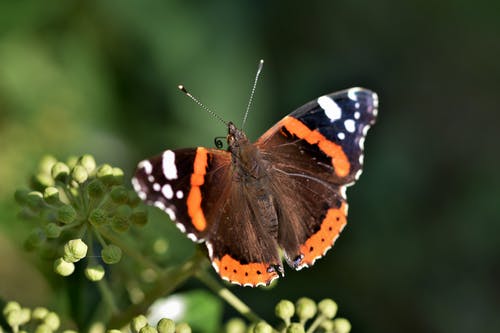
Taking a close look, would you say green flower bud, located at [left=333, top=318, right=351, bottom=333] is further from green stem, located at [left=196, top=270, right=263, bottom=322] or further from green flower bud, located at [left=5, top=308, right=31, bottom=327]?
green flower bud, located at [left=5, top=308, right=31, bottom=327]

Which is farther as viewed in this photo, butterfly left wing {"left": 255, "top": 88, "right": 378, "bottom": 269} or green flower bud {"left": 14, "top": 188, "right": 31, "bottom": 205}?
butterfly left wing {"left": 255, "top": 88, "right": 378, "bottom": 269}

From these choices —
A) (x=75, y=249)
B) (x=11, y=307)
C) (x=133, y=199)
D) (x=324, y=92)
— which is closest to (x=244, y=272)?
(x=133, y=199)

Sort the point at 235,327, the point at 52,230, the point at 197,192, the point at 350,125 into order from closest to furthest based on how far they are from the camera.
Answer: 1. the point at 52,230
2. the point at 197,192
3. the point at 235,327
4. the point at 350,125

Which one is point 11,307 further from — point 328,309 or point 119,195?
point 328,309

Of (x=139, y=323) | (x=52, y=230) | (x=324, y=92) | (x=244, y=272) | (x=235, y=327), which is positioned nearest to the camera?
(x=139, y=323)

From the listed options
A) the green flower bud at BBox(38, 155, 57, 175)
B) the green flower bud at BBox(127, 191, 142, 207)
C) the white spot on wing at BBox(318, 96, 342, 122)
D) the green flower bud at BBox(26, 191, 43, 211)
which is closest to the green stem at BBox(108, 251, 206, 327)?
the green flower bud at BBox(127, 191, 142, 207)

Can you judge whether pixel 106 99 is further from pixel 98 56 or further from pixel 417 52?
pixel 417 52

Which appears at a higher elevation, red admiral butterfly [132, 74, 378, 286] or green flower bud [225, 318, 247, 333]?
red admiral butterfly [132, 74, 378, 286]
